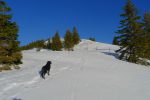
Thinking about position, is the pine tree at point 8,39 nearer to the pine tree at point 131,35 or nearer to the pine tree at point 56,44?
the pine tree at point 131,35

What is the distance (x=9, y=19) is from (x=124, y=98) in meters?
21.3

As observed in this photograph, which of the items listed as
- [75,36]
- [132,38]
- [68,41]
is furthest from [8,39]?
[75,36]

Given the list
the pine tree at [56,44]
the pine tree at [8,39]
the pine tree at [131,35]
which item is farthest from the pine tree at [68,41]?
the pine tree at [8,39]

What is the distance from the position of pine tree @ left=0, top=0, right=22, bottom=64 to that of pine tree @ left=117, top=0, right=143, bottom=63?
22933 mm

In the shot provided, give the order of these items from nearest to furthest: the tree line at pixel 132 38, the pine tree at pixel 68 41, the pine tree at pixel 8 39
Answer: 1. the pine tree at pixel 8 39
2. the tree line at pixel 132 38
3. the pine tree at pixel 68 41

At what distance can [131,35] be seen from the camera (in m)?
51.9

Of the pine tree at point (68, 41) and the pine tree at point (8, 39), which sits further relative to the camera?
the pine tree at point (68, 41)

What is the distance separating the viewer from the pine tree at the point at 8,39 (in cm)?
3297

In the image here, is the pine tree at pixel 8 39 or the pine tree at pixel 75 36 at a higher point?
the pine tree at pixel 75 36

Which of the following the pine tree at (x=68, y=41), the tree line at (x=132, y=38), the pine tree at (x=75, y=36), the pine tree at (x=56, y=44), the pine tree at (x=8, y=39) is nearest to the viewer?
the pine tree at (x=8, y=39)

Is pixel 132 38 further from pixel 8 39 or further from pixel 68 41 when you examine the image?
pixel 68 41

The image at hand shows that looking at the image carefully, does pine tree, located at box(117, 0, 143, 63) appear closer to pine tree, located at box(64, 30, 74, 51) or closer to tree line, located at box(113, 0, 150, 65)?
tree line, located at box(113, 0, 150, 65)

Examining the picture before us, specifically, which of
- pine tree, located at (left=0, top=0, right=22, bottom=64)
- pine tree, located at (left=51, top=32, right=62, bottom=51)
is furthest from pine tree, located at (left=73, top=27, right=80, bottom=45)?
pine tree, located at (left=0, top=0, right=22, bottom=64)

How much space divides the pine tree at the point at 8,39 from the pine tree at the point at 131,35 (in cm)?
2293
